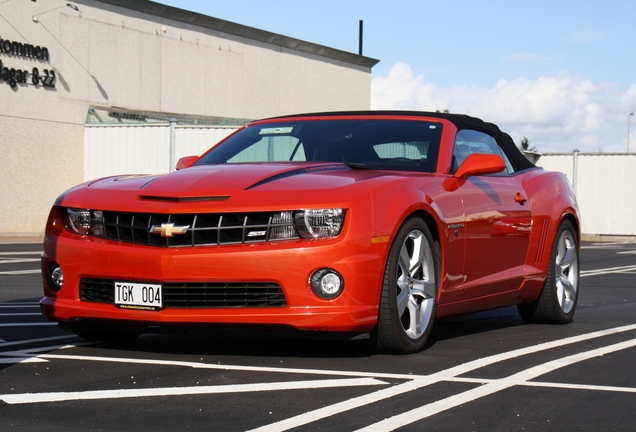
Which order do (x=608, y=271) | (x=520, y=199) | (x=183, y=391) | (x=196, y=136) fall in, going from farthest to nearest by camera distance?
1. (x=196, y=136)
2. (x=608, y=271)
3. (x=520, y=199)
4. (x=183, y=391)

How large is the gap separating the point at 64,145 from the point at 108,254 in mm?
28451

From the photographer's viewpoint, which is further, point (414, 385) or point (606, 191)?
point (606, 191)

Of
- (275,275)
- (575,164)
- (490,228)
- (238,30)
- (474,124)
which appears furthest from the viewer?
(238,30)

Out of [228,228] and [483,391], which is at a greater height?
[228,228]

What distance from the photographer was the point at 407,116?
7.72 m

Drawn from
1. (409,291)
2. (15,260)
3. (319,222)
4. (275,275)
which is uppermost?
(319,222)

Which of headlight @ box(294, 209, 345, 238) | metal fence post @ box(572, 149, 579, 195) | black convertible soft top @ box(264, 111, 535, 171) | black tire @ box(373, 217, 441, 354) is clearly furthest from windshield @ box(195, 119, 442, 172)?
metal fence post @ box(572, 149, 579, 195)

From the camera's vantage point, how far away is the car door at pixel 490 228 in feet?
23.2

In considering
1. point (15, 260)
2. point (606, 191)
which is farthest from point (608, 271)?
point (606, 191)

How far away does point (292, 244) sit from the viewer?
583cm

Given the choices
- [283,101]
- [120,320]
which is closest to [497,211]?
[120,320]

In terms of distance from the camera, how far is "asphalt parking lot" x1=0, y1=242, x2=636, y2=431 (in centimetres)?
436

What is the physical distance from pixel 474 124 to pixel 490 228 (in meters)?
1.12

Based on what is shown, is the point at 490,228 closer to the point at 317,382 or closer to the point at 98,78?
the point at 317,382
